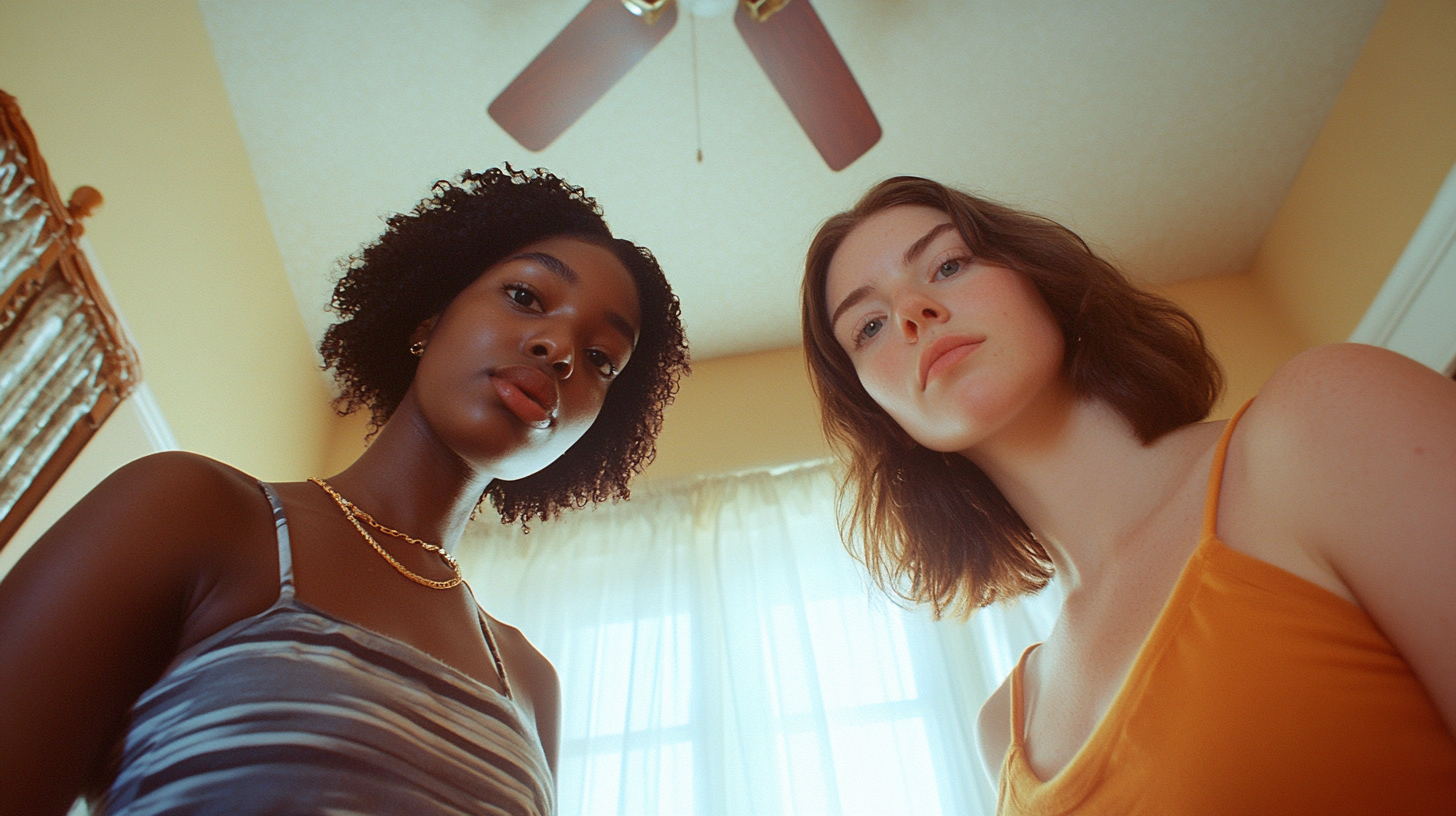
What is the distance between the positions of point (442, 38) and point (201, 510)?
210cm

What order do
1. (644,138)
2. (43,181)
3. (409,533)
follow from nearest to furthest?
(409,533)
(43,181)
(644,138)

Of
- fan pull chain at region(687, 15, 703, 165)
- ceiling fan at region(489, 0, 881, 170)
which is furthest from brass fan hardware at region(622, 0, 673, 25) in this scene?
fan pull chain at region(687, 15, 703, 165)

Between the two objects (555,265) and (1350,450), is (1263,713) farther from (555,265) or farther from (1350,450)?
(555,265)

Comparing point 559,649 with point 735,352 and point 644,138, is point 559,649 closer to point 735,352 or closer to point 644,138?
point 735,352

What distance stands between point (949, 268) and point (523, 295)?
0.58 meters

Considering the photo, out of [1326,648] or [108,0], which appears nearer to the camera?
[1326,648]

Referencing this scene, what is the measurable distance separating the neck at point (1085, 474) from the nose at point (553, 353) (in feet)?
1.84

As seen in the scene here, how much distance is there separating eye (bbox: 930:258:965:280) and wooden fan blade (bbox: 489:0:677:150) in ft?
3.56

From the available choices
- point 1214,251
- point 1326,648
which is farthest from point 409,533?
point 1214,251

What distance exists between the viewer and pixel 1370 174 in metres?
2.47

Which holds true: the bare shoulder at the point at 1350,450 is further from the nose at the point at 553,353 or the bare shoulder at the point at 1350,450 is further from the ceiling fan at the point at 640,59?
the ceiling fan at the point at 640,59

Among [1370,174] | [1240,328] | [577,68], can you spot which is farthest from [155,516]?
[1240,328]

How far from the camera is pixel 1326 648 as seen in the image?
63 cm

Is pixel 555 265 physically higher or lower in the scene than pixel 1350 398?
higher
